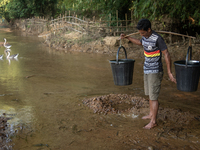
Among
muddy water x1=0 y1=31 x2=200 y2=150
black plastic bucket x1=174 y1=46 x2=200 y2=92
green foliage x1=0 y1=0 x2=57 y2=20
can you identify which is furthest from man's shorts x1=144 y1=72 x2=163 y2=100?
green foliage x1=0 y1=0 x2=57 y2=20

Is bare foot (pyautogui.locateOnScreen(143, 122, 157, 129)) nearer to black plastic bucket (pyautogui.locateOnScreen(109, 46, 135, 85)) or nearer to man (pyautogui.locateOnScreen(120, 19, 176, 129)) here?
man (pyautogui.locateOnScreen(120, 19, 176, 129))

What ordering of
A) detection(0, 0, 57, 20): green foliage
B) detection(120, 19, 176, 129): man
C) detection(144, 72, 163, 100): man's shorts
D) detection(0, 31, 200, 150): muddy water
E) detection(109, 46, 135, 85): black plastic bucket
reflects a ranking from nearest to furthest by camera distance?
detection(0, 31, 200, 150): muddy water < detection(120, 19, 176, 129): man < detection(144, 72, 163, 100): man's shorts < detection(109, 46, 135, 85): black plastic bucket < detection(0, 0, 57, 20): green foliage

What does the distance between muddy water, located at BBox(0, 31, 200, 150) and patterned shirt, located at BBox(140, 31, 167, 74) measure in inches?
38.7

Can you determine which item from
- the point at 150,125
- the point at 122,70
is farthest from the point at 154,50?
the point at 150,125

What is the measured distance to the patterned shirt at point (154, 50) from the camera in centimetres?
348

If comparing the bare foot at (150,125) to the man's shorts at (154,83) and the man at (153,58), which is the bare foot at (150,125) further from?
the man's shorts at (154,83)

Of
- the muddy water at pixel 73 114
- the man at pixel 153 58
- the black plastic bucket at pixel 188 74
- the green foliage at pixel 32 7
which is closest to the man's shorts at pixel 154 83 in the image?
the man at pixel 153 58

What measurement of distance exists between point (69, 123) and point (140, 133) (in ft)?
3.94

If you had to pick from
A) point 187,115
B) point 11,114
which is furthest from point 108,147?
point 11,114

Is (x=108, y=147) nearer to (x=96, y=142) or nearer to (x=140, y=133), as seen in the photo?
(x=96, y=142)

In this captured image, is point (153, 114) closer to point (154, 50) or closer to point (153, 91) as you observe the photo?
point (153, 91)

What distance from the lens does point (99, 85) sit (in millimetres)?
6422

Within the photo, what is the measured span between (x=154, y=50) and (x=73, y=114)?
1.89m

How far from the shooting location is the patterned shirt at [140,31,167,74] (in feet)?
11.4
